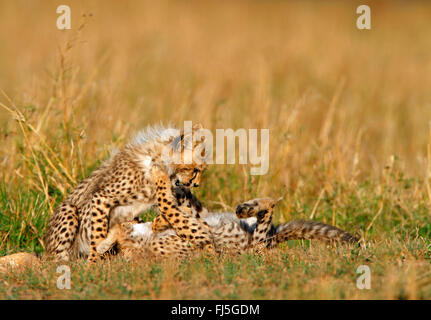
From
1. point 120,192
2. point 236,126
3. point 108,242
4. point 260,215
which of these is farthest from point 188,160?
point 236,126

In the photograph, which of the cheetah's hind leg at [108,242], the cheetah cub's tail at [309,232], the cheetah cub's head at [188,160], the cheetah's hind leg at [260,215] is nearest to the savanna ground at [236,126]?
the cheetah cub's tail at [309,232]

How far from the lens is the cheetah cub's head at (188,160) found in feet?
17.0

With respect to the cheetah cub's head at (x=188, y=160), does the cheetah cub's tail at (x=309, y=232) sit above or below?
below

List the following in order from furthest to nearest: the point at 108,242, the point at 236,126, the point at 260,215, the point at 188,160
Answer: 1. the point at 236,126
2. the point at 188,160
3. the point at 260,215
4. the point at 108,242

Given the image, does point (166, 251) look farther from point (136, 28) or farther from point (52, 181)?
point (136, 28)

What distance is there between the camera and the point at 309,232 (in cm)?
511

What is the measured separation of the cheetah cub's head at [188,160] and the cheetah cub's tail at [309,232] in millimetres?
782

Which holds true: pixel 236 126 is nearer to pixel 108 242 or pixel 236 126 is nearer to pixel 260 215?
pixel 260 215

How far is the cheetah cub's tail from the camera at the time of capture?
502 cm

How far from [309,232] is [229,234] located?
2.01 ft

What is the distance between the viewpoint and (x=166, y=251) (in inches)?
192

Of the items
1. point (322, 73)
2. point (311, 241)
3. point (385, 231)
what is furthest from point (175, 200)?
point (322, 73)

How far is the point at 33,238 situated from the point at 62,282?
1.72 metres

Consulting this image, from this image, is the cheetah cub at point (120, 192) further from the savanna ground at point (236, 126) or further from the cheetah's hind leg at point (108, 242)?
the savanna ground at point (236, 126)
